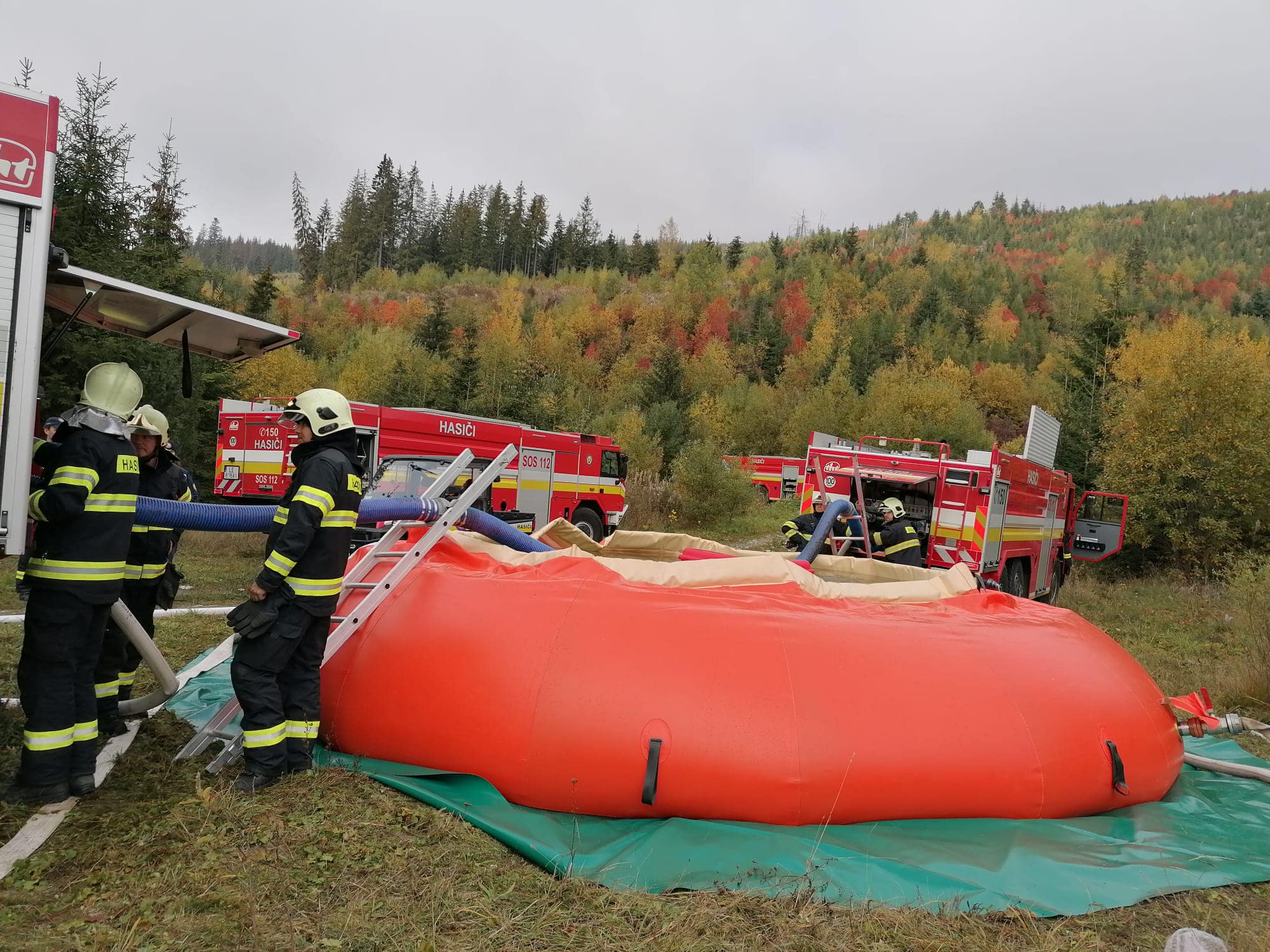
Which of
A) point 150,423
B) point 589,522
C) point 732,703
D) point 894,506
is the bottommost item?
point 589,522

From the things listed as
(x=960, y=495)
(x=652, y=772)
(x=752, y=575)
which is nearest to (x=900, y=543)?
(x=960, y=495)

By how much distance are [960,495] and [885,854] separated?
8852 millimetres

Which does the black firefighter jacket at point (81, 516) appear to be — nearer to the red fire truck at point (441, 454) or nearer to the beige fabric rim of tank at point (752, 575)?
the beige fabric rim of tank at point (752, 575)

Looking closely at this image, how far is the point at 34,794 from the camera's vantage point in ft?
12.7

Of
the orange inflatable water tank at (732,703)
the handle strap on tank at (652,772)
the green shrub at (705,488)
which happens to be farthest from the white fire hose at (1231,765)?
the green shrub at (705,488)

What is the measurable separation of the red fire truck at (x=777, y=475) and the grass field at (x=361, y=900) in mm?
32917

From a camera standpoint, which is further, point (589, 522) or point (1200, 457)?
point (589, 522)

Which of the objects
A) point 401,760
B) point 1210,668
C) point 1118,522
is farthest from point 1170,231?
point 401,760

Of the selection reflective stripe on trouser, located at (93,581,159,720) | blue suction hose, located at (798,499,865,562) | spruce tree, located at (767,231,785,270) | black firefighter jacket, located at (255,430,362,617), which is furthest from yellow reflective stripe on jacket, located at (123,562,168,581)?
spruce tree, located at (767,231,785,270)

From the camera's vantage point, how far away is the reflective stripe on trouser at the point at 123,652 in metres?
4.91

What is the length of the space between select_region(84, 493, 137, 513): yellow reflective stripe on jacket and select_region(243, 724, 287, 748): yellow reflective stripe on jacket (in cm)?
130

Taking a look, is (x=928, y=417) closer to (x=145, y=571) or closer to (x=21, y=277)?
(x=145, y=571)

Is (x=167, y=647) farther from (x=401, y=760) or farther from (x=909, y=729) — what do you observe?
(x=909, y=729)

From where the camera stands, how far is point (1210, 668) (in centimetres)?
910
